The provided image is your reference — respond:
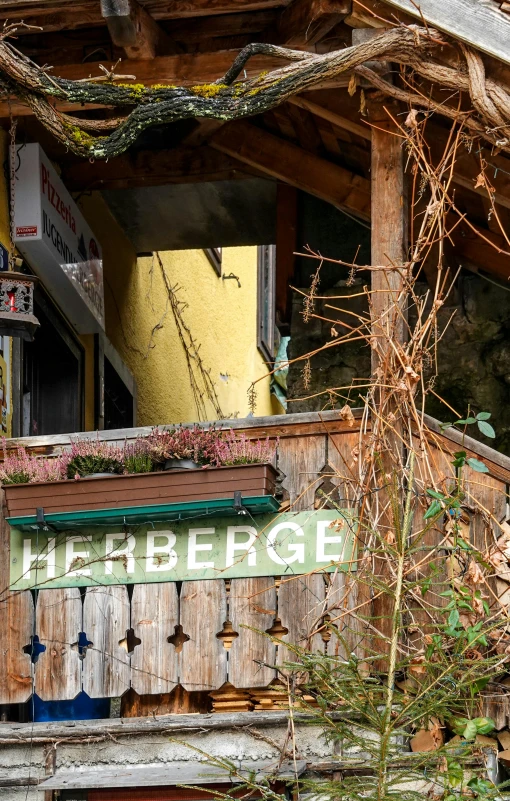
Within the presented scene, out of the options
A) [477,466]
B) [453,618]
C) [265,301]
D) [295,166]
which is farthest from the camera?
[265,301]

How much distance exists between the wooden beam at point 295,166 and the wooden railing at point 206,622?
300 centimetres

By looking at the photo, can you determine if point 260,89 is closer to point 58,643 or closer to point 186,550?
point 186,550

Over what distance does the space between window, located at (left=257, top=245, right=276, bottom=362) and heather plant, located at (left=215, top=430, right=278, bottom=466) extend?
9.06 meters

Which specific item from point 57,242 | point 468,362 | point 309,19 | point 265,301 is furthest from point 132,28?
point 265,301

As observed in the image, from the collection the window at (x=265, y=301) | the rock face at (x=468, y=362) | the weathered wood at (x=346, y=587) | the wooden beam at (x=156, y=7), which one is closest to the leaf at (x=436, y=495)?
the weathered wood at (x=346, y=587)

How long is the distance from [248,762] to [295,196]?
5.26 metres

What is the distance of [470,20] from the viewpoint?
7.12 m

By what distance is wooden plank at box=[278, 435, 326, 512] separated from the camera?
705cm

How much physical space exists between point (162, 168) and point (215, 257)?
12.8ft

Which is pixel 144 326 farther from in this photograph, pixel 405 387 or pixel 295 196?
pixel 405 387

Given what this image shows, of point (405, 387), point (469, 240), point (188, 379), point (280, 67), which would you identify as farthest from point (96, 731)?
point (188, 379)

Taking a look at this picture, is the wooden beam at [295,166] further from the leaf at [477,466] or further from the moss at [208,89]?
the leaf at [477,466]

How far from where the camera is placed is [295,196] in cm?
1084

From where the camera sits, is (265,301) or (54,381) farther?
(265,301)
